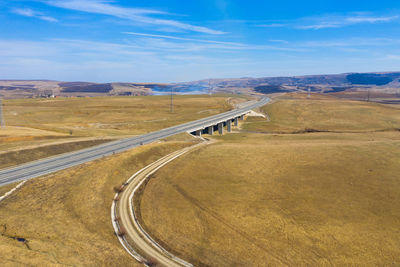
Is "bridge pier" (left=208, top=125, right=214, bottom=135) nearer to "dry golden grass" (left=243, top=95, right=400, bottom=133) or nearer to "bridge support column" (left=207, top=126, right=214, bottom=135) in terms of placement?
"bridge support column" (left=207, top=126, right=214, bottom=135)

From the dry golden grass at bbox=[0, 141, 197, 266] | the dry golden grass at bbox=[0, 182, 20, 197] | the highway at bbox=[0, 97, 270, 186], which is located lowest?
the dry golden grass at bbox=[0, 141, 197, 266]

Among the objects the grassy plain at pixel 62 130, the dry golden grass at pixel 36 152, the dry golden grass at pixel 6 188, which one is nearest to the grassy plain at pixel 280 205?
the dry golden grass at pixel 6 188

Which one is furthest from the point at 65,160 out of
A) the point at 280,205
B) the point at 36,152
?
the point at 280,205

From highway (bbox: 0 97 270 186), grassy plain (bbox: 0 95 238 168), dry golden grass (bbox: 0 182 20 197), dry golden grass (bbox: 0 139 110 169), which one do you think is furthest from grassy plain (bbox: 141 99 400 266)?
grassy plain (bbox: 0 95 238 168)

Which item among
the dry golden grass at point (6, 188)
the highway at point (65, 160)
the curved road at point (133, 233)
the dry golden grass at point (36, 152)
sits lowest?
the curved road at point (133, 233)

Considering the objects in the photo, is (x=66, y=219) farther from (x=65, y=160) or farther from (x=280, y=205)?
(x=280, y=205)

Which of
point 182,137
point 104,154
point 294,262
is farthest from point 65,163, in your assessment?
point 294,262

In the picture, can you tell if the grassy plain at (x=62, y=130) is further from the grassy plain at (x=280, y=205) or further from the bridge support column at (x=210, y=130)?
the grassy plain at (x=280, y=205)
